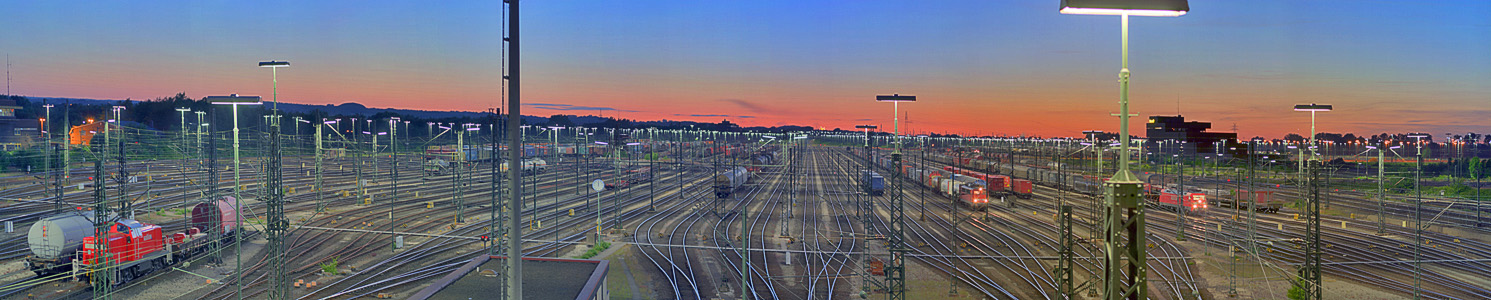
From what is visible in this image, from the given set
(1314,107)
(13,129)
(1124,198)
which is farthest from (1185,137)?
(13,129)

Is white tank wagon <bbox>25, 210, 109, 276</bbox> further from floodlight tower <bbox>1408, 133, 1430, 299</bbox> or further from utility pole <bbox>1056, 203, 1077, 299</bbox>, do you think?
floodlight tower <bbox>1408, 133, 1430, 299</bbox>

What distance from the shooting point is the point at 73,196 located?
53250 millimetres

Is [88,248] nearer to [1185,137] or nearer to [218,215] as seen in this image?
[218,215]

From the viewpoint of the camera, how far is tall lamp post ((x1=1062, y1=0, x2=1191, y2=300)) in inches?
255

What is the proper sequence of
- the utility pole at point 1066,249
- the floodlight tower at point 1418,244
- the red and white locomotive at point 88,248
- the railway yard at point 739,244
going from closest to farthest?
the utility pole at point 1066,249 < the floodlight tower at point 1418,244 < the red and white locomotive at point 88,248 < the railway yard at point 739,244

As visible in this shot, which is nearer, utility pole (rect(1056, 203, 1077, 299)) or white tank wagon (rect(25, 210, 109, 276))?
utility pole (rect(1056, 203, 1077, 299))

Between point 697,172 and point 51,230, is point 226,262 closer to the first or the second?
point 51,230

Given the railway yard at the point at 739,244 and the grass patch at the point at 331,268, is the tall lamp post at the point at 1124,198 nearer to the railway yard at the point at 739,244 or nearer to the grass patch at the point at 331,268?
the railway yard at the point at 739,244

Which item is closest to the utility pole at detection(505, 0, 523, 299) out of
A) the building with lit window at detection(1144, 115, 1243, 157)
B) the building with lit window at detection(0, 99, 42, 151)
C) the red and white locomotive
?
the red and white locomotive

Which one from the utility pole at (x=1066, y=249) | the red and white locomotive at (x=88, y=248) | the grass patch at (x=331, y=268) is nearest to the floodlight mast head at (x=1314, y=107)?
the utility pole at (x=1066, y=249)

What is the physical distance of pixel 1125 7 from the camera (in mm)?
6453

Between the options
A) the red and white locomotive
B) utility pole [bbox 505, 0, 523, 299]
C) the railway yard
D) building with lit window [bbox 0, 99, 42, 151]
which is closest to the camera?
utility pole [bbox 505, 0, 523, 299]

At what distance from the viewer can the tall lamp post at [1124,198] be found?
21.2ft

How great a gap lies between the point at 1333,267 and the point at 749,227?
102 ft
